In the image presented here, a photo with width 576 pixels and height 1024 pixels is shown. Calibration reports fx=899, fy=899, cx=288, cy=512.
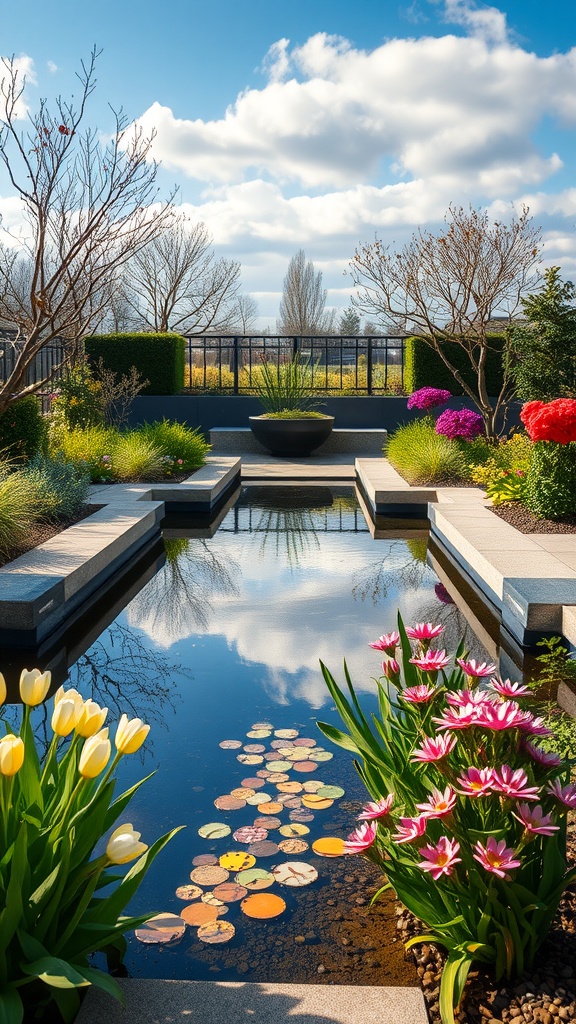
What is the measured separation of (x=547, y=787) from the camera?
221 cm

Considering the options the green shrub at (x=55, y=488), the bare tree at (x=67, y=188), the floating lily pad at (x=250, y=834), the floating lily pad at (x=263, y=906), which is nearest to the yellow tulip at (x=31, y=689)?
the floating lily pad at (x=263, y=906)

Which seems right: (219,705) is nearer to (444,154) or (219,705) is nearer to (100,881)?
(100,881)

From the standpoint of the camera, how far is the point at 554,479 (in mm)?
8242

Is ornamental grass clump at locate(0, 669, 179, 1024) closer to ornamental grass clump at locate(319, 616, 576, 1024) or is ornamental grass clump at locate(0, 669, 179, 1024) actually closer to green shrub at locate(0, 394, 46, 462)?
ornamental grass clump at locate(319, 616, 576, 1024)

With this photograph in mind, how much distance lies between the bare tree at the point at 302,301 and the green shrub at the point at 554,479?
32941mm

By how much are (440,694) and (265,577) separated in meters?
4.92

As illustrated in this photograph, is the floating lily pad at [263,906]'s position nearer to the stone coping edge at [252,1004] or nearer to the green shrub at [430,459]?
the stone coping edge at [252,1004]

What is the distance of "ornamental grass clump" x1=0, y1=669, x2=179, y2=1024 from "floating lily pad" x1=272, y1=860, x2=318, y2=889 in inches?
34.7

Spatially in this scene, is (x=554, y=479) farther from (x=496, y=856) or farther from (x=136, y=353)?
(x=136, y=353)

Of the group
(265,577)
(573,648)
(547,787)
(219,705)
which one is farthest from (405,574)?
(547,787)

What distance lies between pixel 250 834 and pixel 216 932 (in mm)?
587

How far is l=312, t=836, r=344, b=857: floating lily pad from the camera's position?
10.0ft

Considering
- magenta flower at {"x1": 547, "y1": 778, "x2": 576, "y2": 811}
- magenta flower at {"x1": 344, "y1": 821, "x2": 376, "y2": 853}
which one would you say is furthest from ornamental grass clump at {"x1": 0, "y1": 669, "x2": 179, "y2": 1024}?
magenta flower at {"x1": 547, "y1": 778, "x2": 576, "y2": 811}

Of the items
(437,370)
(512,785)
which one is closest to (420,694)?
(512,785)
